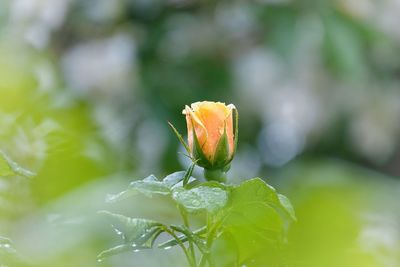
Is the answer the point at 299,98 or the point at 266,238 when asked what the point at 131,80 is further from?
the point at 266,238

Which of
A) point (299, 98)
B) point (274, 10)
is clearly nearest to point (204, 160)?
point (274, 10)

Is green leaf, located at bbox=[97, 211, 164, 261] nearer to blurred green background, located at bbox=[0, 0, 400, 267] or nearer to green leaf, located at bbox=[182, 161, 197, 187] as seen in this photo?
green leaf, located at bbox=[182, 161, 197, 187]

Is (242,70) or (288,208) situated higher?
(288,208)

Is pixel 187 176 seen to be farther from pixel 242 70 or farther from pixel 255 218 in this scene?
pixel 242 70

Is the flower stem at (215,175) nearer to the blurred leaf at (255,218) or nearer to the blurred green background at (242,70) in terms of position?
the blurred leaf at (255,218)

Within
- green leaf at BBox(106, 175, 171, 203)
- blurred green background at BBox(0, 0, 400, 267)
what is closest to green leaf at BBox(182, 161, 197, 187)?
green leaf at BBox(106, 175, 171, 203)

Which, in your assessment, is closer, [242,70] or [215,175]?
[215,175]

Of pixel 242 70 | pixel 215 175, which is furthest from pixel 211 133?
pixel 242 70
